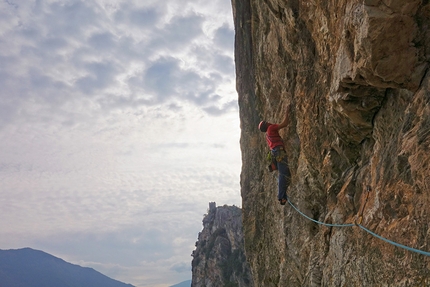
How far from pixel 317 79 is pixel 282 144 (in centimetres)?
273

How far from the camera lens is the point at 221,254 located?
193 feet

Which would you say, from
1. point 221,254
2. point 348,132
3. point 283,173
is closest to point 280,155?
point 283,173

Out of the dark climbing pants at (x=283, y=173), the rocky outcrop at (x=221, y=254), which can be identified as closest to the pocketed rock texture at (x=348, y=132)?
the dark climbing pants at (x=283, y=173)

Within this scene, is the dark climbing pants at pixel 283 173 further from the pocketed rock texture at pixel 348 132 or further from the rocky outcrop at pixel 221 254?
the rocky outcrop at pixel 221 254

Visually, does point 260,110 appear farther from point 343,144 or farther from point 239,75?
point 343,144

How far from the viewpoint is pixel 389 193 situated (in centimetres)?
473

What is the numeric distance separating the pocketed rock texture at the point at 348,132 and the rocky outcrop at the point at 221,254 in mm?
46195

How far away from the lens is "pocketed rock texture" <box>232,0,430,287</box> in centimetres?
425

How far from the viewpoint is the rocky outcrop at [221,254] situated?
5528cm

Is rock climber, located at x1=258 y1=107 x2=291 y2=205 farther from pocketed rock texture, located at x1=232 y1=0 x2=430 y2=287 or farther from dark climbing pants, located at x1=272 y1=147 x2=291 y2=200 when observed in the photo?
pocketed rock texture, located at x1=232 y1=0 x2=430 y2=287

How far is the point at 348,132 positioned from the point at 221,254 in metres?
55.8

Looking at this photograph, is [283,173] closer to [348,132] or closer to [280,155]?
[280,155]

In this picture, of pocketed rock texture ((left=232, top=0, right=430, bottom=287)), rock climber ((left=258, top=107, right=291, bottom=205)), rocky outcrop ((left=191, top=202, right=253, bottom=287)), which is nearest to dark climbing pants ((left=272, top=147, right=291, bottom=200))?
rock climber ((left=258, top=107, right=291, bottom=205))

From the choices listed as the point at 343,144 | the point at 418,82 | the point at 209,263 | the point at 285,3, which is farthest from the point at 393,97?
the point at 209,263
